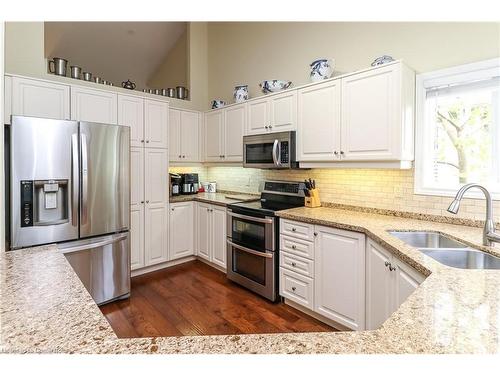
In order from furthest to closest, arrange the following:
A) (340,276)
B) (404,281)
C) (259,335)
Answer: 1. (340,276)
2. (404,281)
3. (259,335)

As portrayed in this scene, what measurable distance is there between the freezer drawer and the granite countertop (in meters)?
1.42

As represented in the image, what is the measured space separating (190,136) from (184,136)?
0.33 ft

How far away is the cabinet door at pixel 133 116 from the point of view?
3232 mm

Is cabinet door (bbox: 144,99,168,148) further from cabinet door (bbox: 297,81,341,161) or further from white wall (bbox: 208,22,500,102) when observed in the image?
cabinet door (bbox: 297,81,341,161)

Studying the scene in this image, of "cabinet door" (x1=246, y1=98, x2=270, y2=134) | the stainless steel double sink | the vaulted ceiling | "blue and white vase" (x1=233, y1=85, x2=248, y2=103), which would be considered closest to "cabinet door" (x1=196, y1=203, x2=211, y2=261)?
"cabinet door" (x1=246, y1=98, x2=270, y2=134)

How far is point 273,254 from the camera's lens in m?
2.72

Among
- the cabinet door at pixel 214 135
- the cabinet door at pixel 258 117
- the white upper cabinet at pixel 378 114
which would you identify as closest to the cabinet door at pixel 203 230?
the cabinet door at pixel 214 135

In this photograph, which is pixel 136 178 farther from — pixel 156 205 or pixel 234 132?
pixel 234 132

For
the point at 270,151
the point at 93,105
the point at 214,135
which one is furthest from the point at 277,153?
the point at 93,105

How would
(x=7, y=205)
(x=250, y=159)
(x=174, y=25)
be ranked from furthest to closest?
(x=174, y=25), (x=250, y=159), (x=7, y=205)

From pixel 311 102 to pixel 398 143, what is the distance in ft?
3.12

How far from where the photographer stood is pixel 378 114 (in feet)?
7.52

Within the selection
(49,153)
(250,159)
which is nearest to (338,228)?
(250,159)
